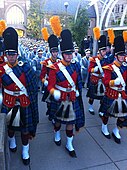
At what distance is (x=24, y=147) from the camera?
3.23 m

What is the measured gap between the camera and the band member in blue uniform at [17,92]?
2939mm

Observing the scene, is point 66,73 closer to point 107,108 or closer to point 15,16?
point 107,108

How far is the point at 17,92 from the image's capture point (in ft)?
9.96

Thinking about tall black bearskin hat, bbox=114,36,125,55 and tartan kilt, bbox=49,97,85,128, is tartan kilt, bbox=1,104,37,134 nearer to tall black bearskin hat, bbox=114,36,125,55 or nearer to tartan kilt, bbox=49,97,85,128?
tartan kilt, bbox=49,97,85,128

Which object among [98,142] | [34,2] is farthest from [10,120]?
[34,2]

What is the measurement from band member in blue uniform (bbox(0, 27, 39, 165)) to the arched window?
1963 inches

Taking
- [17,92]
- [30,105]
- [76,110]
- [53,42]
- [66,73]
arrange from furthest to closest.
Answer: [53,42] → [76,110] → [66,73] → [30,105] → [17,92]

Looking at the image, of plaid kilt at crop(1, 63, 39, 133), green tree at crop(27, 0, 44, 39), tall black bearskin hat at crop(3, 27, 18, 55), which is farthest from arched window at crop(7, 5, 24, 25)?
plaid kilt at crop(1, 63, 39, 133)

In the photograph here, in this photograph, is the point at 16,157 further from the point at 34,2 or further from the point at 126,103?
the point at 34,2

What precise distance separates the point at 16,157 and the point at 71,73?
4.95 ft

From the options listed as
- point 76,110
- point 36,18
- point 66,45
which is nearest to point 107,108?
point 76,110

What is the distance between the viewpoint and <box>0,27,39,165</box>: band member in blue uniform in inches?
116

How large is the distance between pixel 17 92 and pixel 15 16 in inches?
2020

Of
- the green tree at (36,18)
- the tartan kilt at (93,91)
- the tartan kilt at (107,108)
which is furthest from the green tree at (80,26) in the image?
the tartan kilt at (107,108)
